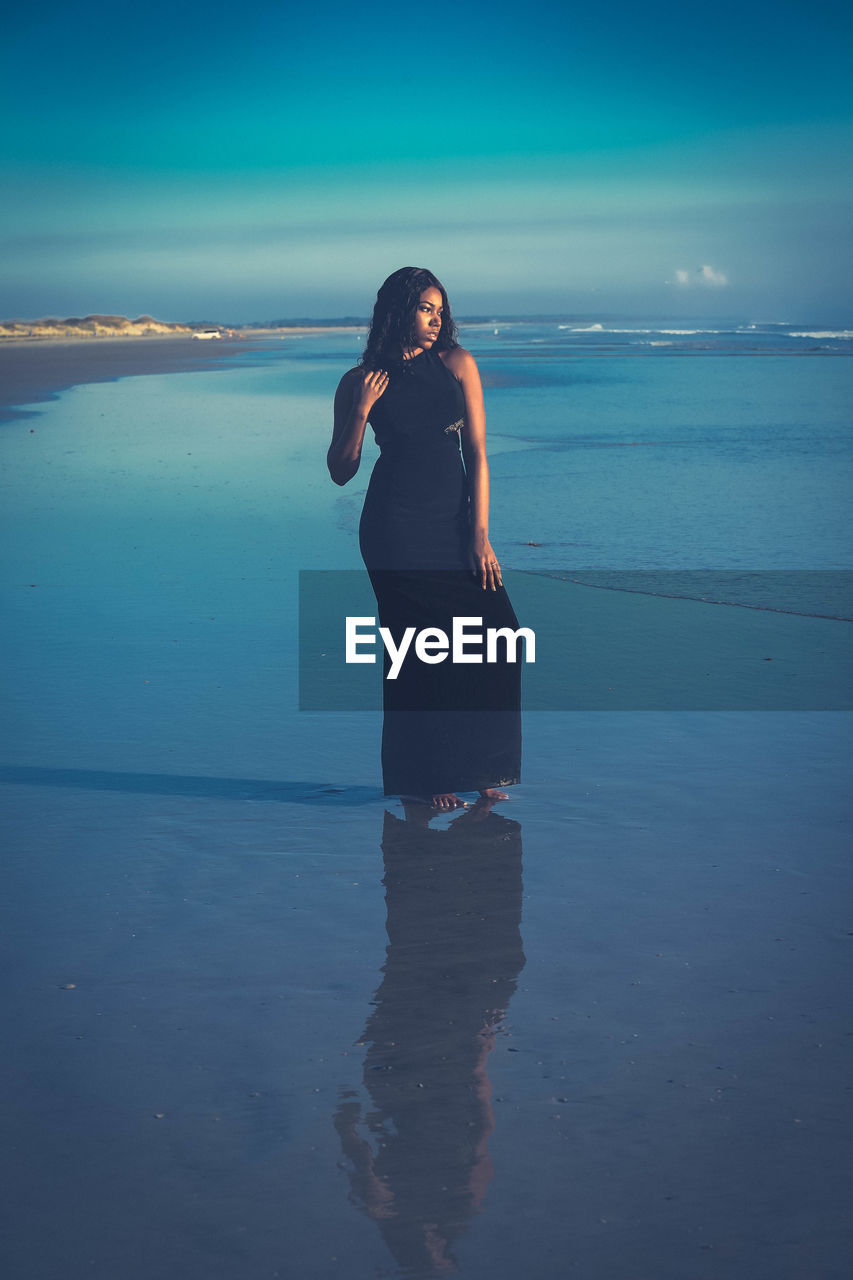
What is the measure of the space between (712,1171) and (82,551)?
25.6 feet

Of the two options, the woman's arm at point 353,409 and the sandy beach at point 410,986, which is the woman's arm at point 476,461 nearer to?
the woman's arm at point 353,409

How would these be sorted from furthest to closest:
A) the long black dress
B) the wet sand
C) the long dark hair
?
the wet sand → the long black dress → the long dark hair

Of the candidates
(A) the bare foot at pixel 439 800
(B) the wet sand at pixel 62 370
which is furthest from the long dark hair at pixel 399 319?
(B) the wet sand at pixel 62 370

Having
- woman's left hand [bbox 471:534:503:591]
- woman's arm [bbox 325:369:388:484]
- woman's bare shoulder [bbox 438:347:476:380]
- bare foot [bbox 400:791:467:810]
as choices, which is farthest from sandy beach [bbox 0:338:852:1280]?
woman's bare shoulder [bbox 438:347:476:380]

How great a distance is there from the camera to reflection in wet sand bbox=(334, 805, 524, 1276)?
2.35m

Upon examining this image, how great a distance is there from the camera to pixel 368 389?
4414mm

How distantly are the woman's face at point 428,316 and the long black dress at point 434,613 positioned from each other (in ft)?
0.90

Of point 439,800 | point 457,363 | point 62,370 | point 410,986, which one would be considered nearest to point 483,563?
point 457,363

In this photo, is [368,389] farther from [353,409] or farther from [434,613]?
[434,613]

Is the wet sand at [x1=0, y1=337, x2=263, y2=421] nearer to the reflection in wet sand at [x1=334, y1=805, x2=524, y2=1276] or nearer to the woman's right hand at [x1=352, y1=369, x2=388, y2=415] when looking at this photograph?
the woman's right hand at [x1=352, y1=369, x2=388, y2=415]

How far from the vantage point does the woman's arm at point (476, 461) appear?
14.6 ft

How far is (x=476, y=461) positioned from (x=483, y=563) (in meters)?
0.36

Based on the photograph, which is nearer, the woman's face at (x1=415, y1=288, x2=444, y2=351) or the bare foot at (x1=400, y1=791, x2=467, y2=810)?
the woman's face at (x1=415, y1=288, x2=444, y2=351)

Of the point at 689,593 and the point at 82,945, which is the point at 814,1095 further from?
the point at 689,593
